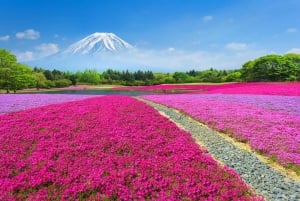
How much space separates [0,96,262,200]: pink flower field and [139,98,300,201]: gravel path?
67 cm

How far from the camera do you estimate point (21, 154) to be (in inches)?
389

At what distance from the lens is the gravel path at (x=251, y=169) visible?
7582mm

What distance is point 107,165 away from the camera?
28.8 feet

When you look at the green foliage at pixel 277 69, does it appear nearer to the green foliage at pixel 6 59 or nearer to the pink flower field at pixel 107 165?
the pink flower field at pixel 107 165

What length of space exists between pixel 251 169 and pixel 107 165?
5665 mm

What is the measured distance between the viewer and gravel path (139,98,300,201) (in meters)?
7.58

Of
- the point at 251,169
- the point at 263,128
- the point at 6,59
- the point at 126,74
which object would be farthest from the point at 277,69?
the point at 126,74

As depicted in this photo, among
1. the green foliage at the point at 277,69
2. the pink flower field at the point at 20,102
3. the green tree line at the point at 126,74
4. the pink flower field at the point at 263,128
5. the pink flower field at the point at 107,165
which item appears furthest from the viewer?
the green foliage at the point at 277,69

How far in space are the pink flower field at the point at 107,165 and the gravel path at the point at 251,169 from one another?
67 cm

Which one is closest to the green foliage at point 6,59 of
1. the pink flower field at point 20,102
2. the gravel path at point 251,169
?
the pink flower field at point 20,102

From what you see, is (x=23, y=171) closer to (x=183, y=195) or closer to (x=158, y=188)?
(x=158, y=188)

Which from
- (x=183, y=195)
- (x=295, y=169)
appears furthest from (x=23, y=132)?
(x=295, y=169)

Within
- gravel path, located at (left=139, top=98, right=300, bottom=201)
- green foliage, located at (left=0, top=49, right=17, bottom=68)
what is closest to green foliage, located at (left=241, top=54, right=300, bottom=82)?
gravel path, located at (left=139, top=98, right=300, bottom=201)

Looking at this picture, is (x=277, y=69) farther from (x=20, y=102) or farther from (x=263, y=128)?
(x=20, y=102)
